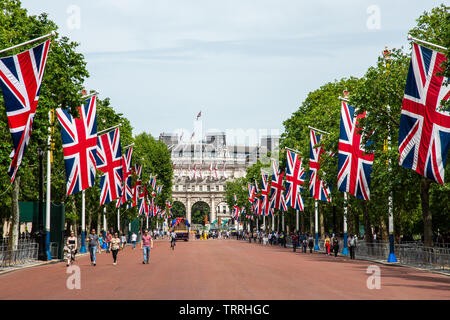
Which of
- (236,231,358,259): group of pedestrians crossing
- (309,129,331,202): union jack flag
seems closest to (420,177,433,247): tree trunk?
(236,231,358,259): group of pedestrians crossing

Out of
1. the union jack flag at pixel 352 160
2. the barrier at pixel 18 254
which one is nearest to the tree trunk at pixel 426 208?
the union jack flag at pixel 352 160

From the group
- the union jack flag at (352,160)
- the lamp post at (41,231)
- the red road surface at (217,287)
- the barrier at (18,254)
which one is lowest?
the red road surface at (217,287)

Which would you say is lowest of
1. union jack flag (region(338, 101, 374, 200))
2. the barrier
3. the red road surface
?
the red road surface

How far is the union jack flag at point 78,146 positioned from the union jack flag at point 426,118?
54.6ft

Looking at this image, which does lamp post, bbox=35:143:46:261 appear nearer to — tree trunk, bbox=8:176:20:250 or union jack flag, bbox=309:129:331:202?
tree trunk, bbox=8:176:20:250

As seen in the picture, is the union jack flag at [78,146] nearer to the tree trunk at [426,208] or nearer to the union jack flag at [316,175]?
the tree trunk at [426,208]

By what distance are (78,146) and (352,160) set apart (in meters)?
14.6

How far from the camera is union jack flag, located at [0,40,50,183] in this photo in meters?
20.7

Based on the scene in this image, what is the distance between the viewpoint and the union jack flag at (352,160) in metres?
37.8

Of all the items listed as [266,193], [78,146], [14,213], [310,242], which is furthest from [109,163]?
[266,193]

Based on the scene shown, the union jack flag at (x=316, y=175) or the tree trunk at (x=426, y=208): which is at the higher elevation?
the union jack flag at (x=316, y=175)

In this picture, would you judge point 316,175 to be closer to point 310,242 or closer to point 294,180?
point 294,180

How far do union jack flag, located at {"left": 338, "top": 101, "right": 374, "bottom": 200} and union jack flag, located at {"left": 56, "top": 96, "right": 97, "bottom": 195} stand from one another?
1360 centimetres
